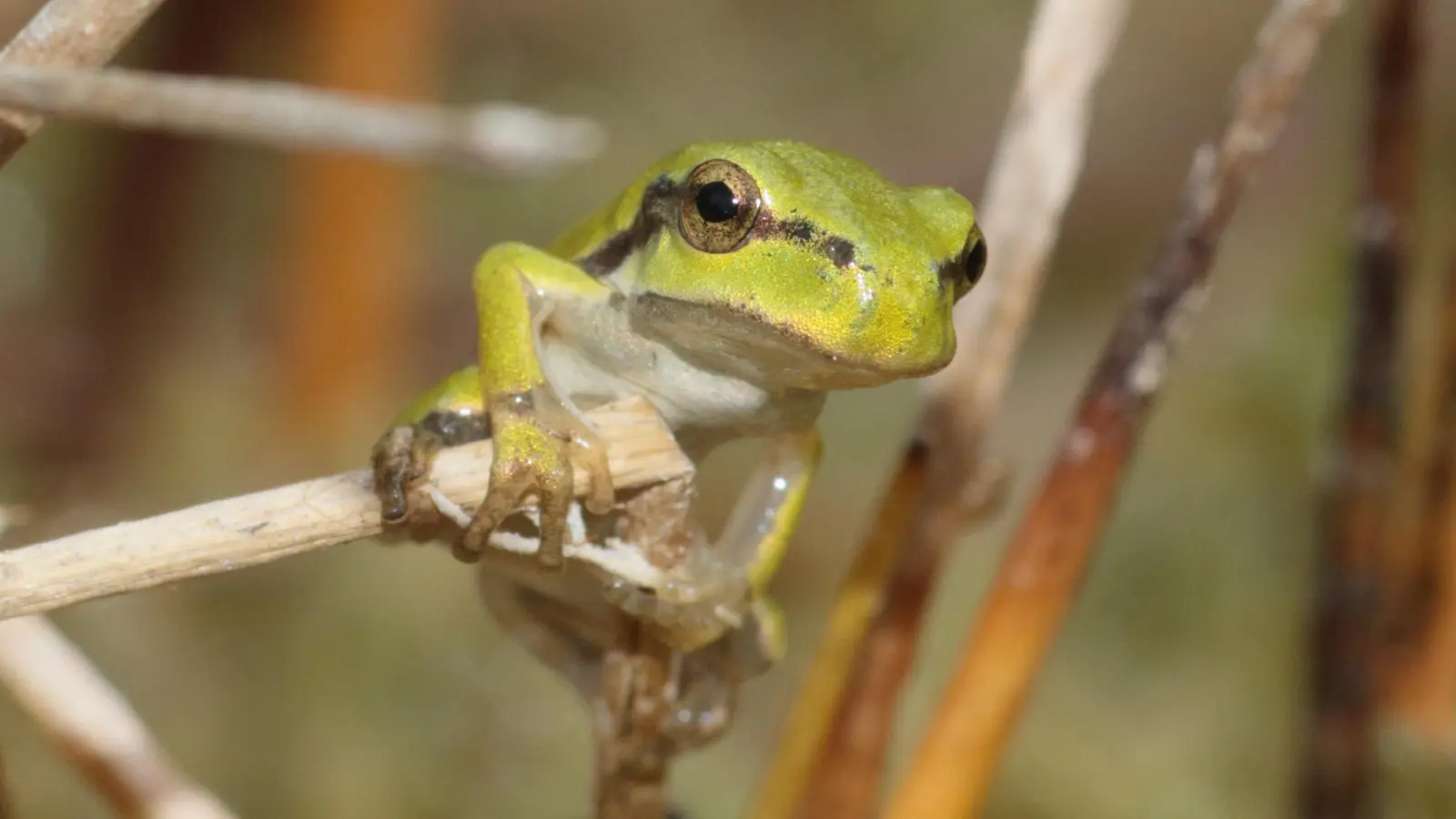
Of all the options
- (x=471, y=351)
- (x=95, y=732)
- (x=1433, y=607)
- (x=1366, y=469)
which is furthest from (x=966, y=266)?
(x=471, y=351)

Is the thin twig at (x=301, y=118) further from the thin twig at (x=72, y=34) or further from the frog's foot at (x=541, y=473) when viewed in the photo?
the frog's foot at (x=541, y=473)

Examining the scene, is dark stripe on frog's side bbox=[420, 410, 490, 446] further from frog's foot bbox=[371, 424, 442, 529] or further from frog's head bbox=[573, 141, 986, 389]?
frog's head bbox=[573, 141, 986, 389]

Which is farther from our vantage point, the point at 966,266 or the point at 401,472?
the point at 966,266

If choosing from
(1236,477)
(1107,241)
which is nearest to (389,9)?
(1107,241)

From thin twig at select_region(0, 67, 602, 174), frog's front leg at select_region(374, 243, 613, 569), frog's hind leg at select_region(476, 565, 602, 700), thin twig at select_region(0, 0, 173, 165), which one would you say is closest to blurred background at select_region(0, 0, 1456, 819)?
frog's hind leg at select_region(476, 565, 602, 700)

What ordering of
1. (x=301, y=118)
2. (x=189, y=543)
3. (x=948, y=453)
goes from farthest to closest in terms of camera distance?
(x=948, y=453), (x=189, y=543), (x=301, y=118)

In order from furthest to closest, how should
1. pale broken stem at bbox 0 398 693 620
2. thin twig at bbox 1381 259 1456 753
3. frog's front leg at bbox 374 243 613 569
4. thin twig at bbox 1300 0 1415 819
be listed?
1. thin twig at bbox 1381 259 1456 753
2. thin twig at bbox 1300 0 1415 819
3. frog's front leg at bbox 374 243 613 569
4. pale broken stem at bbox 0 398 693 620

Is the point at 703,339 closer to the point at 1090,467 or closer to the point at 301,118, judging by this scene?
the point at 1090,467
